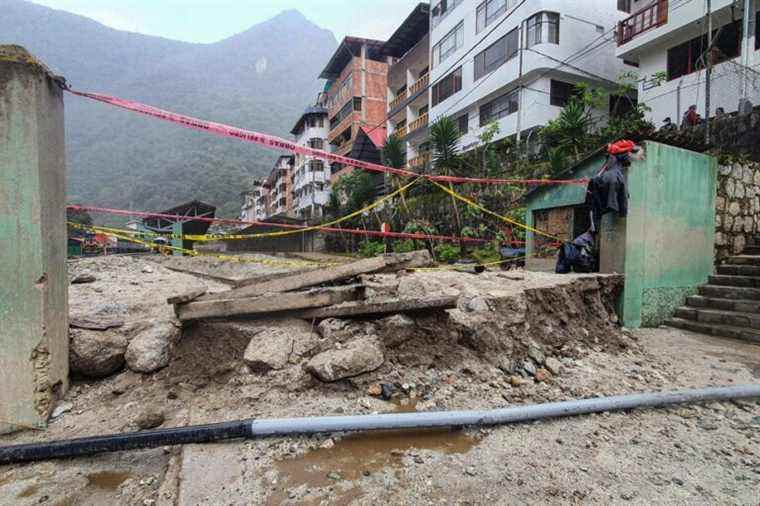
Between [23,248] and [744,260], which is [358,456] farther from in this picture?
[744,260]

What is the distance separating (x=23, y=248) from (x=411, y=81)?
28.4 m

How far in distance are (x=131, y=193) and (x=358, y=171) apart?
65056mm

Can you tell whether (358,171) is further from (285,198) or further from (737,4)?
(285,198)

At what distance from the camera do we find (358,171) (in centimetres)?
2102

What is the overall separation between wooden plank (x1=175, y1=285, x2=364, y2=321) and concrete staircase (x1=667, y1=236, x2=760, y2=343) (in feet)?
18.2

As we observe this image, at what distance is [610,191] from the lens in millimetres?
4953

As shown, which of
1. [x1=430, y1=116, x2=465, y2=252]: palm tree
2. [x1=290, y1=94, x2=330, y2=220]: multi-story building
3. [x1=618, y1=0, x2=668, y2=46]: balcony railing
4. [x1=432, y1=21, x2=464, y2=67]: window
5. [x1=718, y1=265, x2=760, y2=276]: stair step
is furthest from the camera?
[x1=290, y1=94, x2=330, y2=220]: multi-story building

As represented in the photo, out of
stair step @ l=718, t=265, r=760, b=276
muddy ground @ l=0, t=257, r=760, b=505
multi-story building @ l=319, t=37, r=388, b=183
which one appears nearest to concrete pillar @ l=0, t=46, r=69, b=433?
muddy ground @ l=0, t=257, r=760, b=505

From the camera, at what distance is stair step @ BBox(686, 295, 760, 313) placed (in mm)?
5398

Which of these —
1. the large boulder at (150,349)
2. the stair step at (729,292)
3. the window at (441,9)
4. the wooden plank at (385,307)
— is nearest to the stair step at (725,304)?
the stair step at (729,292)

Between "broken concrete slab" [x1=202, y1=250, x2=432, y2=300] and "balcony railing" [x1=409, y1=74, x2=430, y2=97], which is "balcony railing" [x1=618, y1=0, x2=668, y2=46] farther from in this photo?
"broken concrete slab" [x1=202, y1=250, x2=432, y2=300]

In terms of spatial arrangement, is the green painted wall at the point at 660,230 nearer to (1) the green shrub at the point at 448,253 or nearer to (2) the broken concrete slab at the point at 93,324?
(1) the green shrub at the point at 448,253

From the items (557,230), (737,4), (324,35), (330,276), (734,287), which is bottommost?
(734,287)

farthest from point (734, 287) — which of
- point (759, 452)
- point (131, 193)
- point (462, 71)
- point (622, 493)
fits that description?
point (131, 193)
